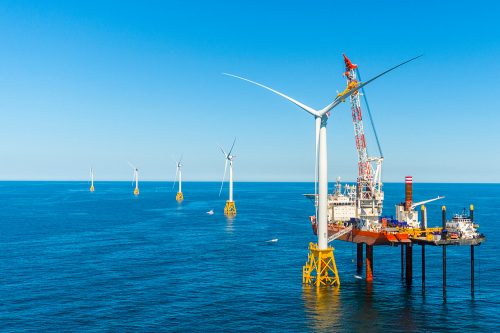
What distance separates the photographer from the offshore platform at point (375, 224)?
288ft

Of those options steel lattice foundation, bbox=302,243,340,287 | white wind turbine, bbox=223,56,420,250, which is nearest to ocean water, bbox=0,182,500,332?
steel lattice foundation, bbox=302,243,340,287

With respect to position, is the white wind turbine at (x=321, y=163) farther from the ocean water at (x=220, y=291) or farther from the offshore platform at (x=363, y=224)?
the ocean water at (x=220, y=291)

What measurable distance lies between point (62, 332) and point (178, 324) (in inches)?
674

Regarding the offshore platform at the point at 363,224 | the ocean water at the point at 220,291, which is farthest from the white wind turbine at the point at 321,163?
the ocean water at the point at 220,291

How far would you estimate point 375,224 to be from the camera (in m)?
102

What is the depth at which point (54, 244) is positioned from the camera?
5797 inches

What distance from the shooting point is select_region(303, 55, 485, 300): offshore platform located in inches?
3455

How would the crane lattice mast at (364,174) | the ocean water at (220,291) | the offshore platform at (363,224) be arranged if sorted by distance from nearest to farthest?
the ocean water at (220,291) < the offshore platform at (363,224) < the crane lattice mast at (364,174)

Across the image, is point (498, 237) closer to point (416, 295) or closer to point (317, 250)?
point (416, 295)

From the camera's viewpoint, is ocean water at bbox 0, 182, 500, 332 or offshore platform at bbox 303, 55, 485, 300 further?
offshore platform at bbox 303, 55, 485, 300

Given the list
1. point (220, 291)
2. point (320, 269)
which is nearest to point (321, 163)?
point (320, 269)

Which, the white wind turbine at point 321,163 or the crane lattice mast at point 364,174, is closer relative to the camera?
the white wind turbine at point 321,163

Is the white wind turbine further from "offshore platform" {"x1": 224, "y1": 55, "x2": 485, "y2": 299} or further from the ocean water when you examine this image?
the ocean water

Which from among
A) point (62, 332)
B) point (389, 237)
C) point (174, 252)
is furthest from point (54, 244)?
point (389, 237)
